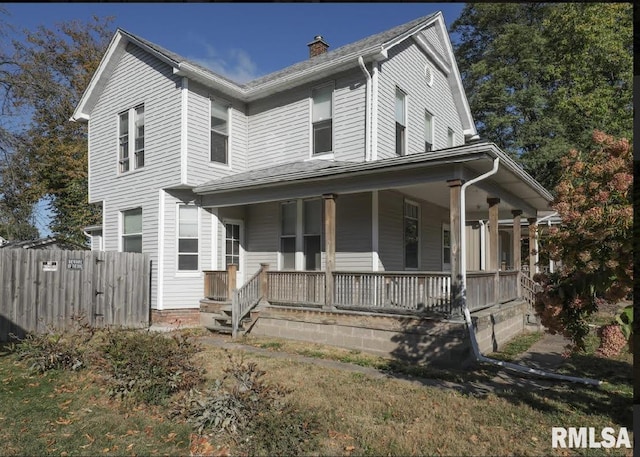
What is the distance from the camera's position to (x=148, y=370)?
577 cm

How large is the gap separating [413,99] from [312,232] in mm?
5373

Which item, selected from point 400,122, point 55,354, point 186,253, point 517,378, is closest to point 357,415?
point 517,378

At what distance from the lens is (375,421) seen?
4992mm

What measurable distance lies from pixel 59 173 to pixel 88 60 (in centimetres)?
744

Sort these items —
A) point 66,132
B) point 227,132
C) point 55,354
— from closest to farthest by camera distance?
point 55,354, point 227,132, point 66,132

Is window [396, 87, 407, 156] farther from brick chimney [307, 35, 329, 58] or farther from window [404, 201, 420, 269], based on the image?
brick chimney [307, 35, 329, 58]

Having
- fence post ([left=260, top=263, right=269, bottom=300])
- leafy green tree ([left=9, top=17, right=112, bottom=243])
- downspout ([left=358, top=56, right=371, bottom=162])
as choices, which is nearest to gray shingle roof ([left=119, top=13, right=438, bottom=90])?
downspout ([left=358, top=56, right=371, bottom=162])

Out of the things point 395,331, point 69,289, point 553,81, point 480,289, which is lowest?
point 395,331

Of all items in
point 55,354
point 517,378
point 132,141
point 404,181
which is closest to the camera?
point 517,378

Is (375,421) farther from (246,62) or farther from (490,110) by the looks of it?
(490,110)

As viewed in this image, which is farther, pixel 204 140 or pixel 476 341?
pixel 204 140

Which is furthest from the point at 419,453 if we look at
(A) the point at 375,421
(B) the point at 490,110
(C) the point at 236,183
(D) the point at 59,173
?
(D) the point at 59,173

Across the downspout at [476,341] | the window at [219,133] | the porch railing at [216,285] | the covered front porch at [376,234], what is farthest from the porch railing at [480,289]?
the window at [219,133]

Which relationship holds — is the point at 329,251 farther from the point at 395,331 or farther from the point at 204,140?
the point at 204,140
